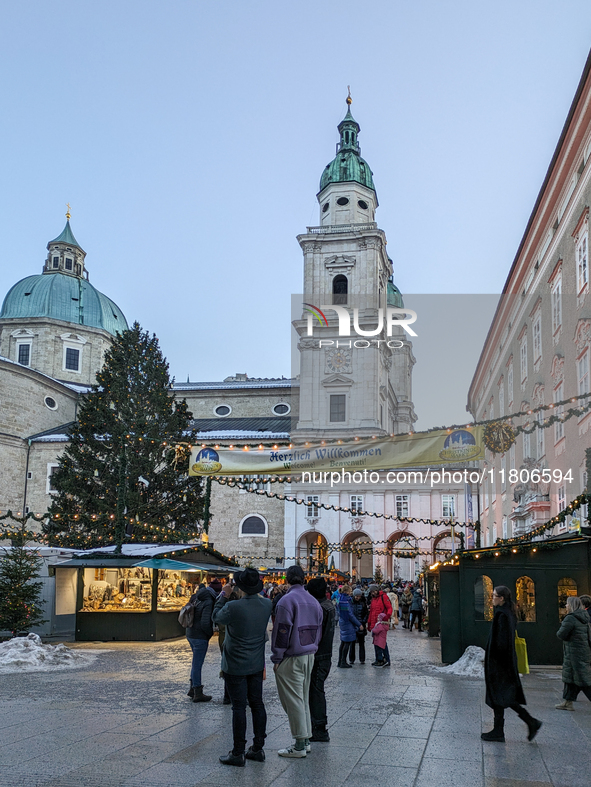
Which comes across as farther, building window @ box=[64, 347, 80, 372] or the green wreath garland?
building window @ box=[64, 347, 80, 372]

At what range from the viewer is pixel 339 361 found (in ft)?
189

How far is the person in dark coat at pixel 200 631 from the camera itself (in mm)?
10008

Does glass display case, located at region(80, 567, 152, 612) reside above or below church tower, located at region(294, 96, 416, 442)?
below

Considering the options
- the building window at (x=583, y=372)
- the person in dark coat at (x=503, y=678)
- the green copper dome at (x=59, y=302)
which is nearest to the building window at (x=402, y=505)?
the green copper dome at (x=59, y=302)

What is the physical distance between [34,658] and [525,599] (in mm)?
8736

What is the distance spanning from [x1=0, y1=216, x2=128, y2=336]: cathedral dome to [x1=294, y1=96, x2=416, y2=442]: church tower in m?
16.5

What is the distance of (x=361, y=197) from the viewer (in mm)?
61500

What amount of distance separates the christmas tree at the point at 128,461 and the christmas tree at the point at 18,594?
15.8 metres

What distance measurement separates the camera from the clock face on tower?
57469 millimetres

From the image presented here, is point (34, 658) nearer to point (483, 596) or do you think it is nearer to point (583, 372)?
point (483, 596)

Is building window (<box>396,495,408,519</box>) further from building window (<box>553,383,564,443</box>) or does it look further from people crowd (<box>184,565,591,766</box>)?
people crowd (<box>184,565,591,766</box>)

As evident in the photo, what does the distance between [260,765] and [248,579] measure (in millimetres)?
1584

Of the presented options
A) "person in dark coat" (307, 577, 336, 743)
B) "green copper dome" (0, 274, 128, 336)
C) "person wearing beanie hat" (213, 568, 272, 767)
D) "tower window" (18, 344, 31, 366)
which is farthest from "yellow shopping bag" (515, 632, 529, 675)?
"tower window" (18, 344, 31, 366)

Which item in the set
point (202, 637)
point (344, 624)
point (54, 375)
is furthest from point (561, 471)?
point (54, 375)
